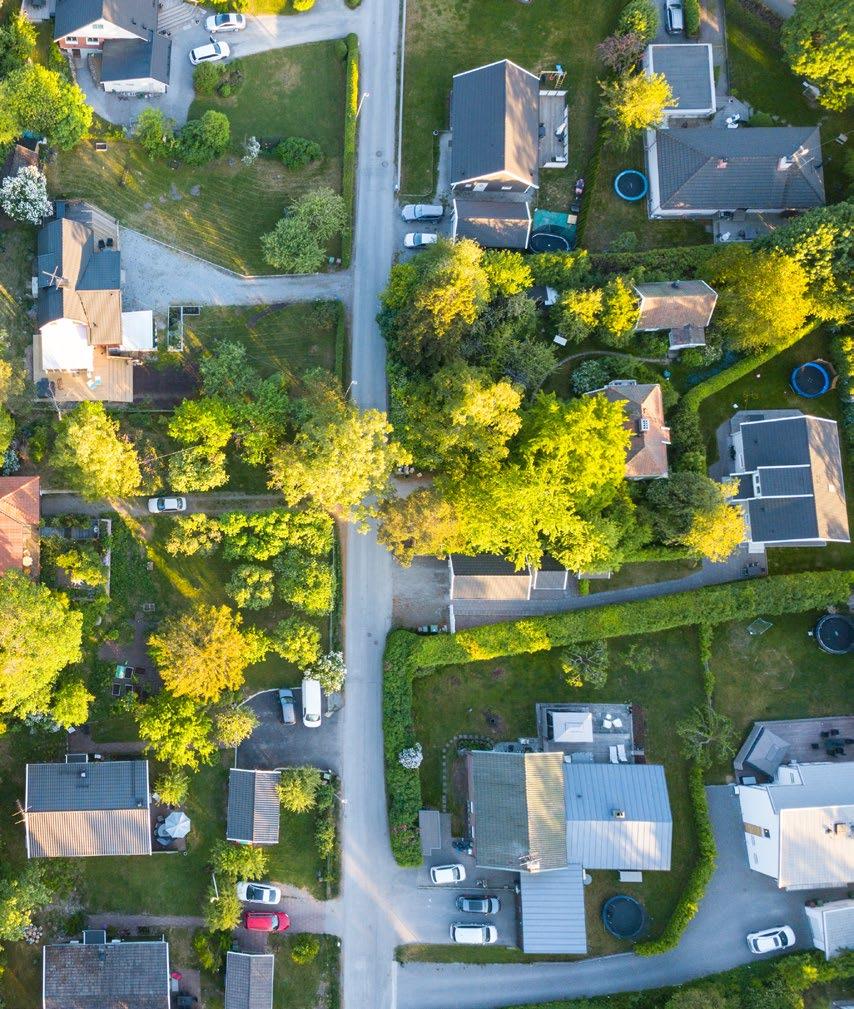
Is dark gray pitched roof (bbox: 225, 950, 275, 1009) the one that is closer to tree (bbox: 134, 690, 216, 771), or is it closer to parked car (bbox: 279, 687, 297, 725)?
tree (bbox: 134, 690, 216, 771)

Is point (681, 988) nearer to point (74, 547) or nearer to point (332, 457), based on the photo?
point (332, 457)

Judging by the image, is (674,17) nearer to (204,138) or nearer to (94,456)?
(204,138)

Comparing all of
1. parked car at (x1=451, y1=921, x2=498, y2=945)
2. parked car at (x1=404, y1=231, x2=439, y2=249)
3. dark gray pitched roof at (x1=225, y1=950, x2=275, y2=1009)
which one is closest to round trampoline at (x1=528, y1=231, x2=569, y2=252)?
parked car at (x1=404, y1=231, x2=439, y2=249)

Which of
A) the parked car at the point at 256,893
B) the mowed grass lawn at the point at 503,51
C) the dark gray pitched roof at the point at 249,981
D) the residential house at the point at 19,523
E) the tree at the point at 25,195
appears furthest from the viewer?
the mowed grass lawn at the point at 503,51

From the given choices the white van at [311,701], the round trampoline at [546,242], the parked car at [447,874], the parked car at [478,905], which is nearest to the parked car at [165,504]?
the white van at [311,701]

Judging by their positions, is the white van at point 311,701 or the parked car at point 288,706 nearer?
the white van at point 311,701

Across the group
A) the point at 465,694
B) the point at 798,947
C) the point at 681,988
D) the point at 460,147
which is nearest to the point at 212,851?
the point at 465,694

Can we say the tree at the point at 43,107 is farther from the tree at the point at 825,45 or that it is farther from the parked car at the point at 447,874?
the parked car at the point at 447,874
